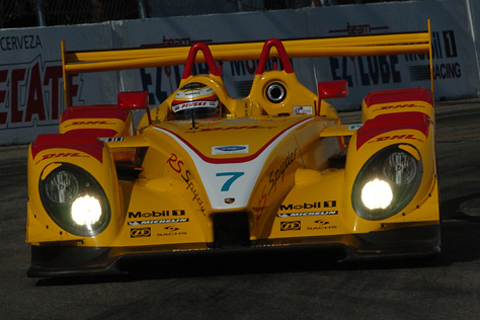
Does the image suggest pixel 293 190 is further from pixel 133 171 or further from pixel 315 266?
pixel 133 171

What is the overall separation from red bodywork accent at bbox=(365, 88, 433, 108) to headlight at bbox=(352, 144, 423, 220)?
4.40 ft

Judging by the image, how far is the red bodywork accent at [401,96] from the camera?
23.5 feet

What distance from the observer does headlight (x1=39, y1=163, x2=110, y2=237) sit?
5906 millimetres

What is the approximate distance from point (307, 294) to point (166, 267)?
1.26 meters

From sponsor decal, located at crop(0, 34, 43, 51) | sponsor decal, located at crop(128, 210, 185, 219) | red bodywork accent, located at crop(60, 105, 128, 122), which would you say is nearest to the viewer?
sponsor decal, located at crop(128, 210, 185, 219)

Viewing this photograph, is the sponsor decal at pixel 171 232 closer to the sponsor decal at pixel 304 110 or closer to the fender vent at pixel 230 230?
the fender vent at pixel 230 230

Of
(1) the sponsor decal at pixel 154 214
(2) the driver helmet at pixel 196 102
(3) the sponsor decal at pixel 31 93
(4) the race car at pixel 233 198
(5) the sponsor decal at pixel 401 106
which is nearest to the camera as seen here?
(4) the race car at pixel 233 198

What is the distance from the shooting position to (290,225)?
5.86 meters

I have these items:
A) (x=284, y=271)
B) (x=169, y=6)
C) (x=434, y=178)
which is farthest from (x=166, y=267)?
(x=169, y=6)

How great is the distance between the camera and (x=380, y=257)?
5617 mm

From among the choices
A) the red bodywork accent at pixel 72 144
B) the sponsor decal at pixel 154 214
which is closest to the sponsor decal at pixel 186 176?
the sponsor decal at pixel 154 214

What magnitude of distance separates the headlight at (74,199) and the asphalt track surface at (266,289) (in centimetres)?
34

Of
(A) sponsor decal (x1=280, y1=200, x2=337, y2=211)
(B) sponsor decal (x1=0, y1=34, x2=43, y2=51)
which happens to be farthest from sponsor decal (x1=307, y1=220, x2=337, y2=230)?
(B) sponsor decal (x1=0, y1=34, x2=43, y2=51)

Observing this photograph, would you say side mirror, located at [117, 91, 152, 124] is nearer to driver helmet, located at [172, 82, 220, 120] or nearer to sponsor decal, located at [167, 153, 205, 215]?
driver helmet, located at [172, 82, 220, 120]
